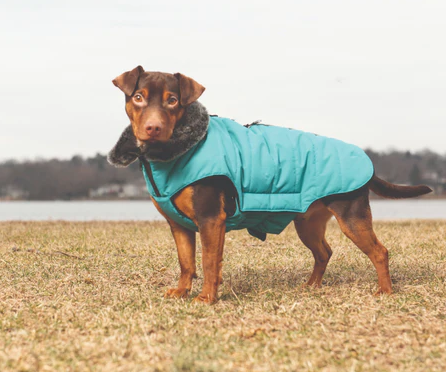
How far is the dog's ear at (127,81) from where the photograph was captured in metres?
4.93

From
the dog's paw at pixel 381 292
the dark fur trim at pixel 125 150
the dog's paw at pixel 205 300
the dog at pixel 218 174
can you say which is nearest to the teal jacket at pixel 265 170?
the dog at pixel 218 174

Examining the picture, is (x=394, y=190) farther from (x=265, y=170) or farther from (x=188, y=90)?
(x=188, y=90)

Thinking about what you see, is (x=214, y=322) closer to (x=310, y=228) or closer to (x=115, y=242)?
(x=310, y=228)

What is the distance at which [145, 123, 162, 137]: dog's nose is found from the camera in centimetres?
463

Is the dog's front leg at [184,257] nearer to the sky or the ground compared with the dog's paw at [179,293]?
nearer to the sky

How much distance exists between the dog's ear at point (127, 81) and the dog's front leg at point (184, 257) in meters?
1.31

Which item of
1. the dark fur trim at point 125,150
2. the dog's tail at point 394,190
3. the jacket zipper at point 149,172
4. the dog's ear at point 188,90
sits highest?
the dog's ear at point 188,90

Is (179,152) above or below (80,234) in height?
above

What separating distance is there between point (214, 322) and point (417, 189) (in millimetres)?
2788

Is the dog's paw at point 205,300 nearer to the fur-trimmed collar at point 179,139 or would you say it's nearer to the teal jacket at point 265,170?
the teal jacket at point 265,170

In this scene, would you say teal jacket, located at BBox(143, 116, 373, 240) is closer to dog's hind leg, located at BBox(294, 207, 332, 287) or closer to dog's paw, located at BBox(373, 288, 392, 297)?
dog's hind leg, located at BBox(294, 207, 332, 287)

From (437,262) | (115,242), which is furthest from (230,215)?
(115,242)

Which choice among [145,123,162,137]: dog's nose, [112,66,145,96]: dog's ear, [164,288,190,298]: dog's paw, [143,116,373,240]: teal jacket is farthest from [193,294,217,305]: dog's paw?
[112,66,145,96]: dog's ear

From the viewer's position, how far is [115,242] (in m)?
9.38
